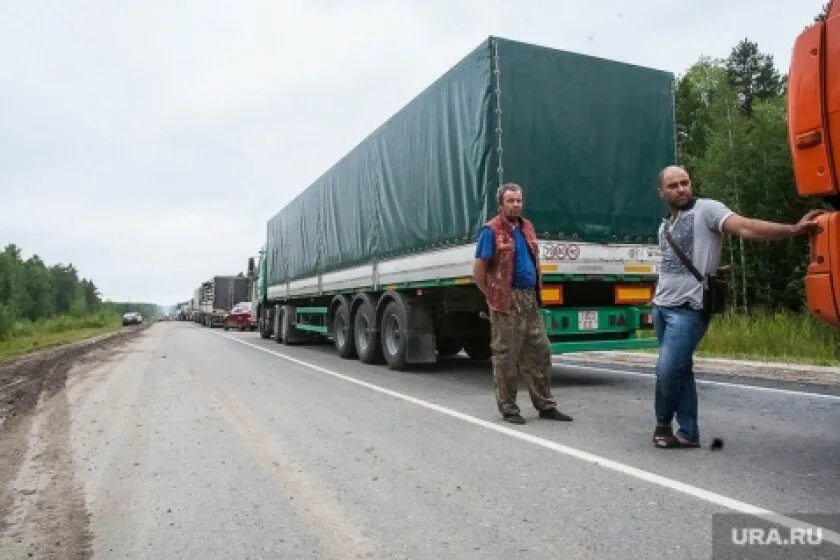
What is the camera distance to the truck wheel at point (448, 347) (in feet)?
37.9

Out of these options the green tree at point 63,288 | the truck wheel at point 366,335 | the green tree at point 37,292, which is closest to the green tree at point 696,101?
the truck wheel at point 366,335

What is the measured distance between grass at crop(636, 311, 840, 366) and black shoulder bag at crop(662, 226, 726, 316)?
642 cm

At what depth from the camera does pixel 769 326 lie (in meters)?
12.1

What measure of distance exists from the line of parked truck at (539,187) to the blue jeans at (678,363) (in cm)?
Result: 293

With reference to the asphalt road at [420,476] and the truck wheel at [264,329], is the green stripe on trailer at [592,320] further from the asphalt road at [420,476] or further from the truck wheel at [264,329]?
the truck wheel at [264,329]

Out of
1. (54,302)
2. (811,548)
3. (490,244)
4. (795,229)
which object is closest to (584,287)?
(490,244)

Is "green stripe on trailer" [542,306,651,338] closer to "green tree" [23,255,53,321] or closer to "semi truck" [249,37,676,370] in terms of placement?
"semi truck" [249,37,676,370]

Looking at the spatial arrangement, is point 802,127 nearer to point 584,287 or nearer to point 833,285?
point 833,285

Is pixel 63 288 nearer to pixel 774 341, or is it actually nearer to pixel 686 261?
pixel 774 341

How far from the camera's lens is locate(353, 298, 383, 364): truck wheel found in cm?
1053

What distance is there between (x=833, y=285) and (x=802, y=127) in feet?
2.63

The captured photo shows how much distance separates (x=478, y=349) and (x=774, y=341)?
17.1 ft

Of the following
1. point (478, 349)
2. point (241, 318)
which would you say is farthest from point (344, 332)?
point (241, 318)

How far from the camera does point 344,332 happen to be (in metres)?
12.0
